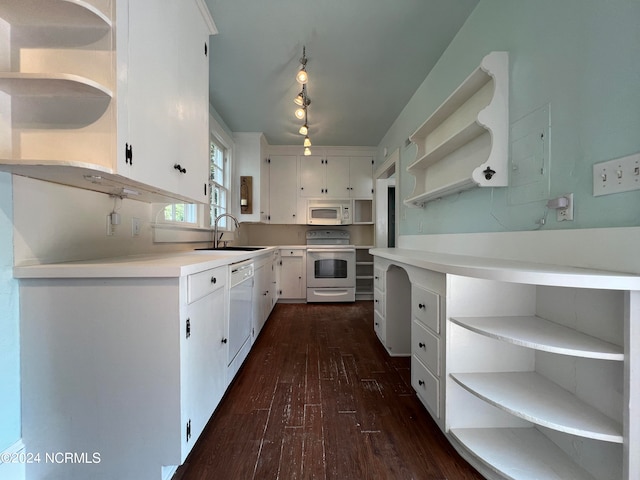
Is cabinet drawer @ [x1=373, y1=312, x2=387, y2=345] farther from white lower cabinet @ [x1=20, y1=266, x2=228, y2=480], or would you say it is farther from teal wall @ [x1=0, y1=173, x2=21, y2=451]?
teal wall @ [x1=0, y1=173, x2=21, y2=451]

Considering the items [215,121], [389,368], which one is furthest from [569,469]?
[215,121]

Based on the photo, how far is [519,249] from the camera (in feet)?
4.34

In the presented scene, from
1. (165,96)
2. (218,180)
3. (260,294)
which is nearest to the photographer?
(165,96)

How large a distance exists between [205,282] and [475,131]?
69.0 inches

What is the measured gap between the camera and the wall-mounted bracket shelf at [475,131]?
4.66ft

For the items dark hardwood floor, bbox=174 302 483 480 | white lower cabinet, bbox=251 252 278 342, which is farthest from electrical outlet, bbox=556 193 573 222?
white lower cabinet, bbox=251 252 278 342

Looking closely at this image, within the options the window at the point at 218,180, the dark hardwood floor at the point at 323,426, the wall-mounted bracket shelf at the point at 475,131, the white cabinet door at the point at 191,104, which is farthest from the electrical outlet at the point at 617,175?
the window at the point at 218,180

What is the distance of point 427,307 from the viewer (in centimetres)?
145

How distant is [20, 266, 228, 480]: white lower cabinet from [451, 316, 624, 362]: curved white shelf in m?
1.27

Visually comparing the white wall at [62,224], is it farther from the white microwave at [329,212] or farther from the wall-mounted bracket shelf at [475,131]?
the white microwave at [329,212]

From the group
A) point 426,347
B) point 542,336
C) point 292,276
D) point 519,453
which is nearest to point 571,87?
point 542,336

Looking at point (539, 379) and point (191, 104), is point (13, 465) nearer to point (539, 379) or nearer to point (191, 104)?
point (191, 104)

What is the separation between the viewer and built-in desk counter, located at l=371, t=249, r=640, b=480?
0.83 m

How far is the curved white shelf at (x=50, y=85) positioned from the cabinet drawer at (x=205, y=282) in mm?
762
